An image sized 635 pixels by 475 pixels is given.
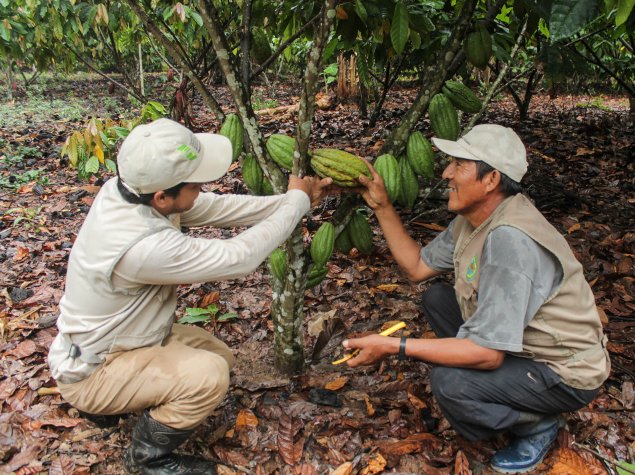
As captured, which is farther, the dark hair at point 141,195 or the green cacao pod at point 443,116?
the green cacao pod at point 443,116

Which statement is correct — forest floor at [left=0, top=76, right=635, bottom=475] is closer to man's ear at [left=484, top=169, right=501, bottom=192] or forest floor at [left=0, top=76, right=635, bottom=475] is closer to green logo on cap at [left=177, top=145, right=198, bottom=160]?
man's ear at [left=484, top=169, right=501, bottom=192]

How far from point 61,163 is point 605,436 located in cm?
546

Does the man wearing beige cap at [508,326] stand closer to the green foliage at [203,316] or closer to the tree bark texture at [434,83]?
the tree bark texture at [434,83]

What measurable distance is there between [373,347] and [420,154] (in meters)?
0.74

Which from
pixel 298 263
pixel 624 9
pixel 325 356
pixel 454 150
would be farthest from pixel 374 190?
pixel 325 356

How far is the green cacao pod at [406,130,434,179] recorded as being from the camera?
69.1 inches

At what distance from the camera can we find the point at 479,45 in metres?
1.63

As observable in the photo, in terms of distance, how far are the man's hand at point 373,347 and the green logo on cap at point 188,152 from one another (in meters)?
0.80

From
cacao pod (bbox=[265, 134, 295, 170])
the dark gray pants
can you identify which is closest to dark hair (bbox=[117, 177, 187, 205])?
cacao pod (bbox=[265, 134, 295, 170])

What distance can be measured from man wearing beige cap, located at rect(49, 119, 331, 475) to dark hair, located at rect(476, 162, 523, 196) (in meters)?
0.54

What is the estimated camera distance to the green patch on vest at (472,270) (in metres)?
1.58

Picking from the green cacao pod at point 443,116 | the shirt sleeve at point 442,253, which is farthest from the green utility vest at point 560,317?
the green cacao pod at point 443,116

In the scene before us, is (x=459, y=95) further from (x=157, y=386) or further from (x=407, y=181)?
(x=157, y=386)

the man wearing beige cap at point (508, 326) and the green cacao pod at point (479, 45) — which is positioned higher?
the green cacao pod at point (479, 45)
